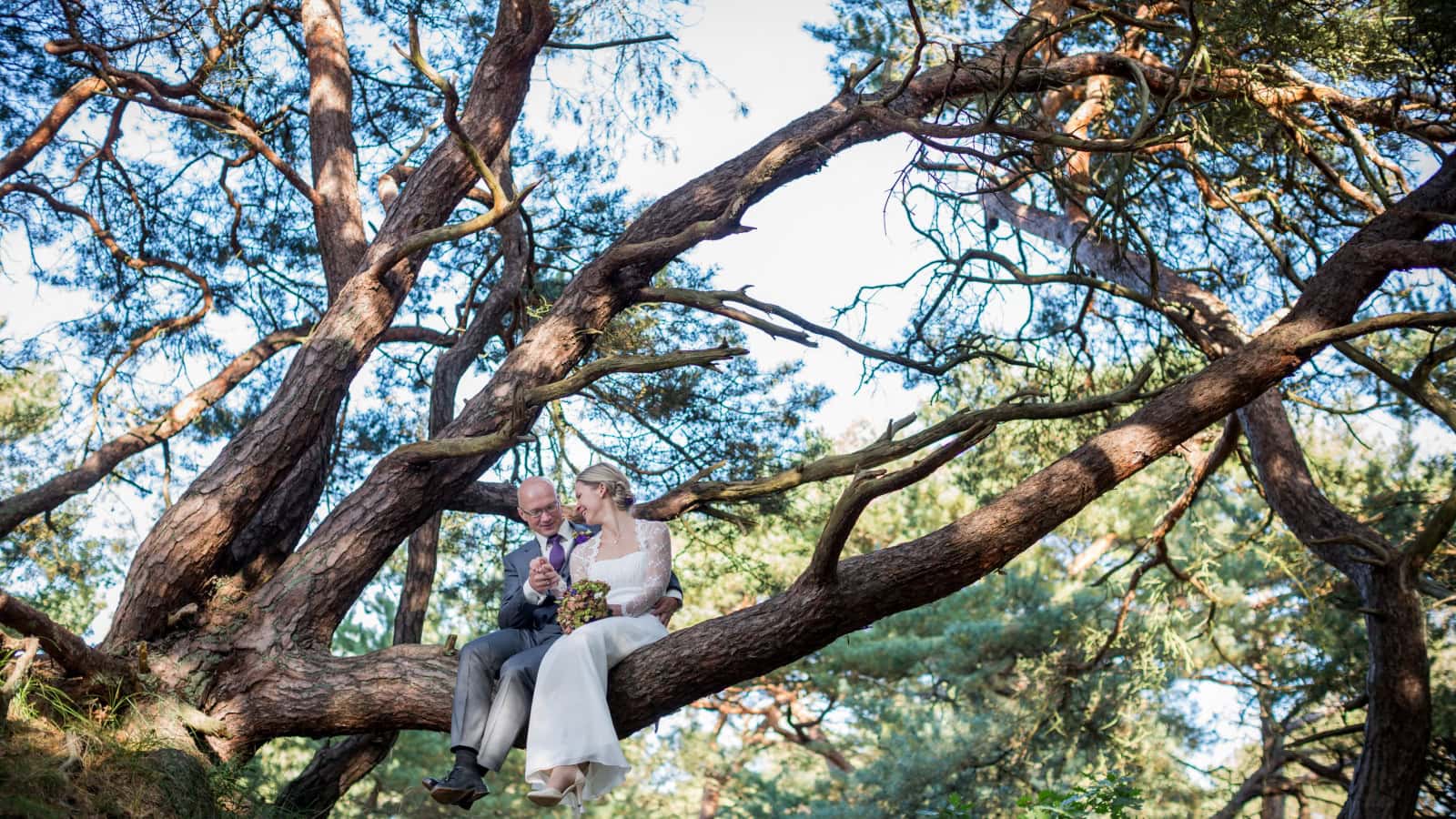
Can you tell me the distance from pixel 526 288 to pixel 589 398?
807 millimetres

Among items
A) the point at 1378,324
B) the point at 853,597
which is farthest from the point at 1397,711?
the point at 853,597

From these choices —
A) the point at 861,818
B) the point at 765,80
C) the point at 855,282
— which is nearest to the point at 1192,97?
the point at 855,282

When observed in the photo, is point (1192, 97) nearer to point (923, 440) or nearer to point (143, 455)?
point (923, 440)

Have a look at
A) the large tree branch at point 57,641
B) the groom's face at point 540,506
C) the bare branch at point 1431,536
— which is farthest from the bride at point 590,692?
the bare branch at point 1431,536

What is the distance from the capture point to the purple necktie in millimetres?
4438

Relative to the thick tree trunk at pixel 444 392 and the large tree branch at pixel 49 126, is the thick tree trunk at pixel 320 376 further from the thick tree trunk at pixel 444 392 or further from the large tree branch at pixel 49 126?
the large tree branch at pixel 49 126

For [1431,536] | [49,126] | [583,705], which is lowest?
[583,705]

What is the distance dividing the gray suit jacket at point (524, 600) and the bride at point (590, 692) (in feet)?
0.49

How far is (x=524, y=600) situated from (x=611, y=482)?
1.68ft

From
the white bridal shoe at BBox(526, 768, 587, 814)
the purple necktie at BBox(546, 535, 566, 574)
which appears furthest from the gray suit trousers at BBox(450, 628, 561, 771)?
the purple necktie at BBox(546, 535, 566, 574)

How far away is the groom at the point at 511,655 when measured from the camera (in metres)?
Result: 3.81

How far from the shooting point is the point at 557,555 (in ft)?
14.6

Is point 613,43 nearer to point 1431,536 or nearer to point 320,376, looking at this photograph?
point 320,376

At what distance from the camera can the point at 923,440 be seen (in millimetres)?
4297
